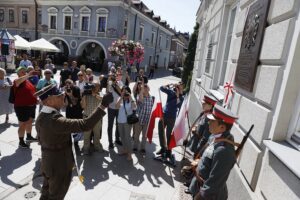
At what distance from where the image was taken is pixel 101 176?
4.90 metres

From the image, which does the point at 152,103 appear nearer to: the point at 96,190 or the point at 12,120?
the point at 96,190

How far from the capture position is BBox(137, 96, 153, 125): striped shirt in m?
6.06

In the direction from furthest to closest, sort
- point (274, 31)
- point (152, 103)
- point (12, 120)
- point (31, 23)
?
point (31, 23) → point (12, 120) → point (152, 103) → point (274, 31)

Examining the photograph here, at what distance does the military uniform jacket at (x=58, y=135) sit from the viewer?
106 inches

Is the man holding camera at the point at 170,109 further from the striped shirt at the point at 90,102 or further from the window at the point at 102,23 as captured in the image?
the window at the point at 102,23

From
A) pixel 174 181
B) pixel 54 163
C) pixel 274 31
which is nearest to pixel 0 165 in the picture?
pixel 54 163

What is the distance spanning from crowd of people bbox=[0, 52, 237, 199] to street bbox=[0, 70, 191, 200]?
0.91 ft

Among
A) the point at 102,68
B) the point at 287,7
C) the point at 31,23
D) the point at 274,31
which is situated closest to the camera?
the point at 287,7

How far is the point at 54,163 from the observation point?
10.0 feet

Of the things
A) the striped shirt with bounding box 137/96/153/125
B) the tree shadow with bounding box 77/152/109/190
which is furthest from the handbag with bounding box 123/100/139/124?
the tree shadow with bounding box 77/152/109/190

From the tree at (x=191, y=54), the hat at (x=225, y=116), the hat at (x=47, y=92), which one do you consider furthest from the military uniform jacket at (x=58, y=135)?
the tree at (x=191, y=54)

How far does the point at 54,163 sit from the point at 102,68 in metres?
25.0

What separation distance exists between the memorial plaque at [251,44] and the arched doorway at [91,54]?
25.1 meters

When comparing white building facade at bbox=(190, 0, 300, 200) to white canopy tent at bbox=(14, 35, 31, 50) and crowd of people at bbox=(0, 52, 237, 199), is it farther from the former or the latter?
white canopy tent at bbox=(14, 35, 31, 50)
